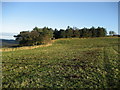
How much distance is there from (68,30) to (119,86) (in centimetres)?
11742

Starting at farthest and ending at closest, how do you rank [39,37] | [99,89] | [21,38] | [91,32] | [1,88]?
[91,32], [21,38], [39,37], [1,88], [99,89]

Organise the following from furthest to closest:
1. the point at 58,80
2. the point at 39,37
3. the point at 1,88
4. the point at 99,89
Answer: the point at 39,37, the point at 58,80, the point at 1,88, the point at 99,89

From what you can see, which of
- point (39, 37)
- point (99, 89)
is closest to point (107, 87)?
point (99, 89)

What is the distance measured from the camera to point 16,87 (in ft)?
30.3

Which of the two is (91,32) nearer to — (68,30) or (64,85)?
(68,30)

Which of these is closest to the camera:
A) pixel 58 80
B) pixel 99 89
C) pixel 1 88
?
pixel 99 89

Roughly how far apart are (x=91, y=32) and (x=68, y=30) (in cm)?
2218

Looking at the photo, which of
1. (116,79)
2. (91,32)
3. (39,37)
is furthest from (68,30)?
A: (116,79)

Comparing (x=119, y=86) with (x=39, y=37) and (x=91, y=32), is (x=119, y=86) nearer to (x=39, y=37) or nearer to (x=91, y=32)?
(x=39, y=37)

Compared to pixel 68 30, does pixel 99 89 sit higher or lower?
lower

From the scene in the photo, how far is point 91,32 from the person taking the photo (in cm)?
12281

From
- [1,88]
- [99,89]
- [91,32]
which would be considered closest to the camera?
[99,89]

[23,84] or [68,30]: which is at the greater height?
[68,30]

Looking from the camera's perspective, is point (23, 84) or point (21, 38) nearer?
point (23, 84)
